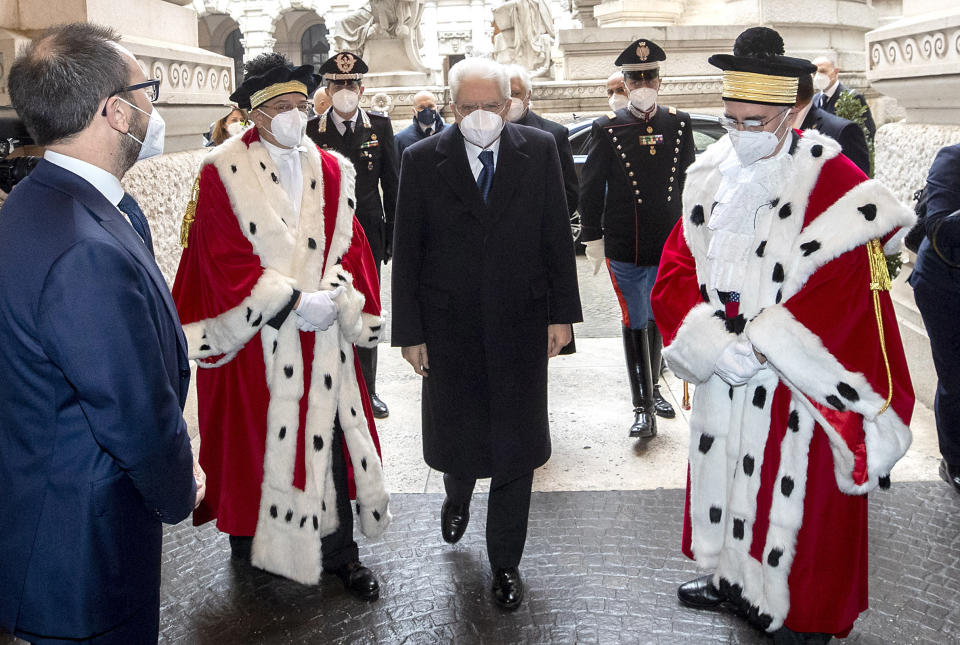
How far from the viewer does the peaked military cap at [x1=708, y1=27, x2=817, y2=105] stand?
2988mm

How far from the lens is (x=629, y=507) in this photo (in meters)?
4.52

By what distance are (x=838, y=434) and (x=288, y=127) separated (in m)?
2.28

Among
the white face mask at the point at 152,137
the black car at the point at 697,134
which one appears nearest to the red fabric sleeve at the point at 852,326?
the white face mask at the point at 152,137

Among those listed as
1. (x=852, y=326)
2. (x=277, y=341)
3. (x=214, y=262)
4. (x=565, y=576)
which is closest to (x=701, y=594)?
(x=565, y=576)

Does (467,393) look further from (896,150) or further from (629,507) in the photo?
(896,150)

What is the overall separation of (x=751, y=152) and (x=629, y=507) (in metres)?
2.04

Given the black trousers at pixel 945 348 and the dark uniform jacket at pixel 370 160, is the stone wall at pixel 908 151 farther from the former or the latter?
the dark uniform jacket at pixel 370 160

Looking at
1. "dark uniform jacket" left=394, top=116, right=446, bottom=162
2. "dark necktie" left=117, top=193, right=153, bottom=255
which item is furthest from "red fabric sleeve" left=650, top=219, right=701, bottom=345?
"dark uniform jacket" left=394, top=116, right=446, bottom=162

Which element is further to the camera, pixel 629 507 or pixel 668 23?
pixel 668 23

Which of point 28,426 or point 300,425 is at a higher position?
point 28,426

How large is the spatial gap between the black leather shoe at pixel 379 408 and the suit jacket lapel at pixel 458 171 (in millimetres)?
2661

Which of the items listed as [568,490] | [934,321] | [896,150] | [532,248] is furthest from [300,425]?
[896,150]

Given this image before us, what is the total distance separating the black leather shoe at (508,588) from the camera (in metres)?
3.59

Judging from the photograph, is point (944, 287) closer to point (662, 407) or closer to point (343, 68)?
point (662, 407)
